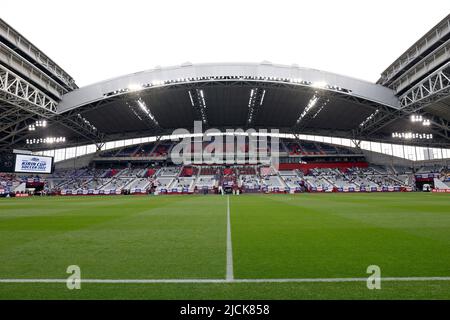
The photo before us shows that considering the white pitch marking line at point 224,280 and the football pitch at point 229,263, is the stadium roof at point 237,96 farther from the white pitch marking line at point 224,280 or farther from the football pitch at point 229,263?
the white pitch marking line at point 224,280

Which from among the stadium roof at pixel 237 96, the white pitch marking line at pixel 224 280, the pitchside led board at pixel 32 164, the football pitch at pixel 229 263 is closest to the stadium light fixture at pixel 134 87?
the stadium roof at pixel 237 96

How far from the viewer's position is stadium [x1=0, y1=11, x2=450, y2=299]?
4402 millimetres

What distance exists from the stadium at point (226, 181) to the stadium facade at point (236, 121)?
0.30m

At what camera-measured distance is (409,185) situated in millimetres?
51000

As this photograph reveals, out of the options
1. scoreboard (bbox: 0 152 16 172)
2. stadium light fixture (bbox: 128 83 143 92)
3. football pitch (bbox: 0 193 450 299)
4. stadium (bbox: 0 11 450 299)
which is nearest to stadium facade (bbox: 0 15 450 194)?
stadium light fixture (bbox: 128 83 143 92)

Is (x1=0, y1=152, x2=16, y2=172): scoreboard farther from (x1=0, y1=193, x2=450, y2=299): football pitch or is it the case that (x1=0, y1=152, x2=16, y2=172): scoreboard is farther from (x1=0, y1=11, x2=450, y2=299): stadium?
(x1=0, y1=193, x2=450, y2=299): football pitch

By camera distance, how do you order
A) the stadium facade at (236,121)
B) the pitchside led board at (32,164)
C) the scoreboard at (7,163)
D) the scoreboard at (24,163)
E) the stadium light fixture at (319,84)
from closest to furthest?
the stadium facade at (236,121) → the stadium light fixture at (319,84) → the scoreboard at (7,163) → the scoreboard at (24,163) → the pitchside led board at (32,164)

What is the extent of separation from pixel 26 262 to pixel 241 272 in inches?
165

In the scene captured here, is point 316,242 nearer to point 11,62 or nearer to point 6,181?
point 11,62

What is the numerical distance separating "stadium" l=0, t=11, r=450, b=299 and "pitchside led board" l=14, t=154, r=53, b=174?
329mm

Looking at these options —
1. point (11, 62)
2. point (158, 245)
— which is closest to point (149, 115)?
point (11, 62)

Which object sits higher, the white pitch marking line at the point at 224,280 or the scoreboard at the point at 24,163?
the scoreboard at the point at 24,163

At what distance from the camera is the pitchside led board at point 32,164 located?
40844mm

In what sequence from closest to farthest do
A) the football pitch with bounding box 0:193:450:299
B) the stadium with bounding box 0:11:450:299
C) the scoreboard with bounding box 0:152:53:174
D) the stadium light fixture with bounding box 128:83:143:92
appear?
the football pitch with bounding box 0:193:450:299, the stadium with bounding box 0:11:450:299, the stadium light fixture with bounding box 128:83:143:92, the scoreboard with bounding box 0:152:53:174
